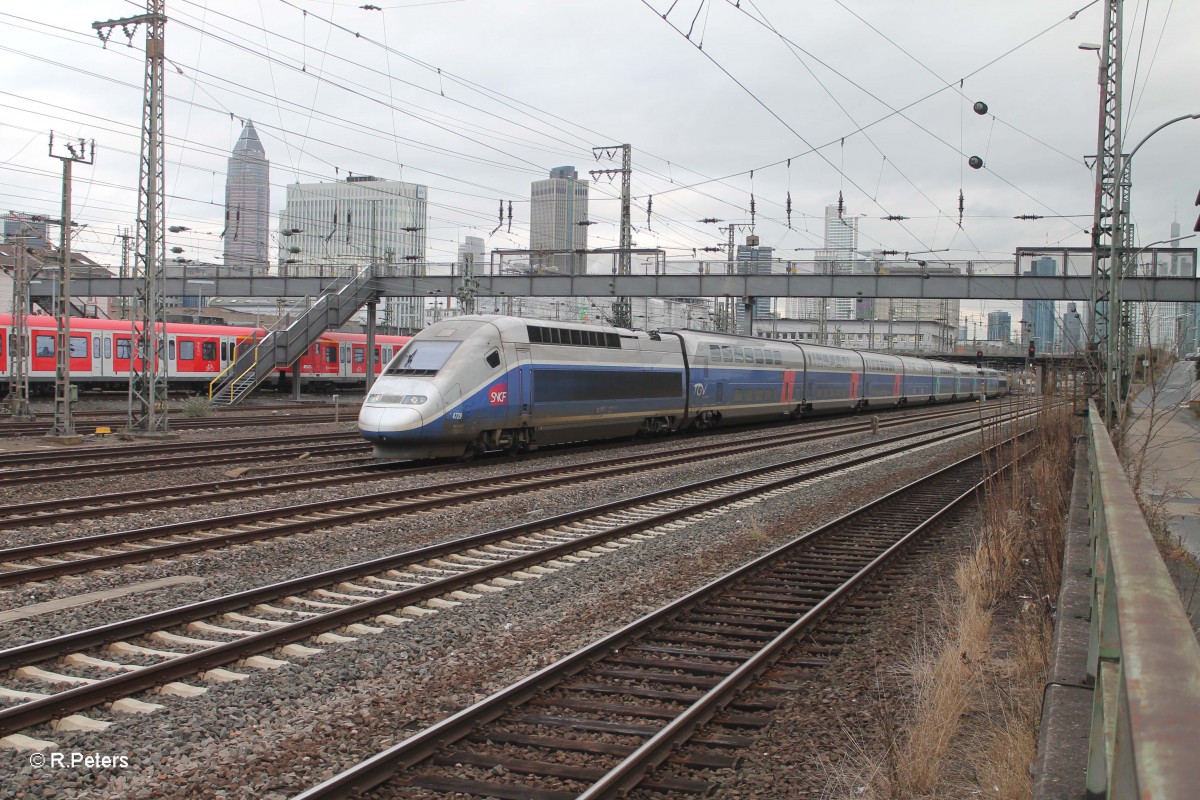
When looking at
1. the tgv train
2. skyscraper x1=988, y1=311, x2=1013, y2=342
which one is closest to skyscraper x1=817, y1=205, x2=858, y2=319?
the tgv train

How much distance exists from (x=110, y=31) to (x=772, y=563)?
20.8 metres

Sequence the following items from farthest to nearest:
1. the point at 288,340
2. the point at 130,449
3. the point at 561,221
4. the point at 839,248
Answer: the point at 561,221, the point at 839,248, the point at 288,340, the point at 130,449

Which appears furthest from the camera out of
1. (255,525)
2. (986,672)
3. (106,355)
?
(106,355)

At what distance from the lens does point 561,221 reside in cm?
7769

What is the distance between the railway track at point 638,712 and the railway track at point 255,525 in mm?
5339

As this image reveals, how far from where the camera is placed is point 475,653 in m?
7.13

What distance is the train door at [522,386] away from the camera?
1934 cm

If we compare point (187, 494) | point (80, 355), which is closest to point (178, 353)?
point (80, 355)

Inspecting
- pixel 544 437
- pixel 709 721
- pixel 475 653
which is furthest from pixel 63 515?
A: pixel 544 437

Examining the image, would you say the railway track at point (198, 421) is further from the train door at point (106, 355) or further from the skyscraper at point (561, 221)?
the skyscraper at point (561, 221)

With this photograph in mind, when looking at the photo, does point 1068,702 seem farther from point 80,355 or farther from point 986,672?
point 80,355

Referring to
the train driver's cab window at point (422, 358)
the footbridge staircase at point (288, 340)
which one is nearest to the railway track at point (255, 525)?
the train driver's cab window at point (422, 358)

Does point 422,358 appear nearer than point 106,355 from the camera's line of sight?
Yes

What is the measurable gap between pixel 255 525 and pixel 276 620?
4.42 m
